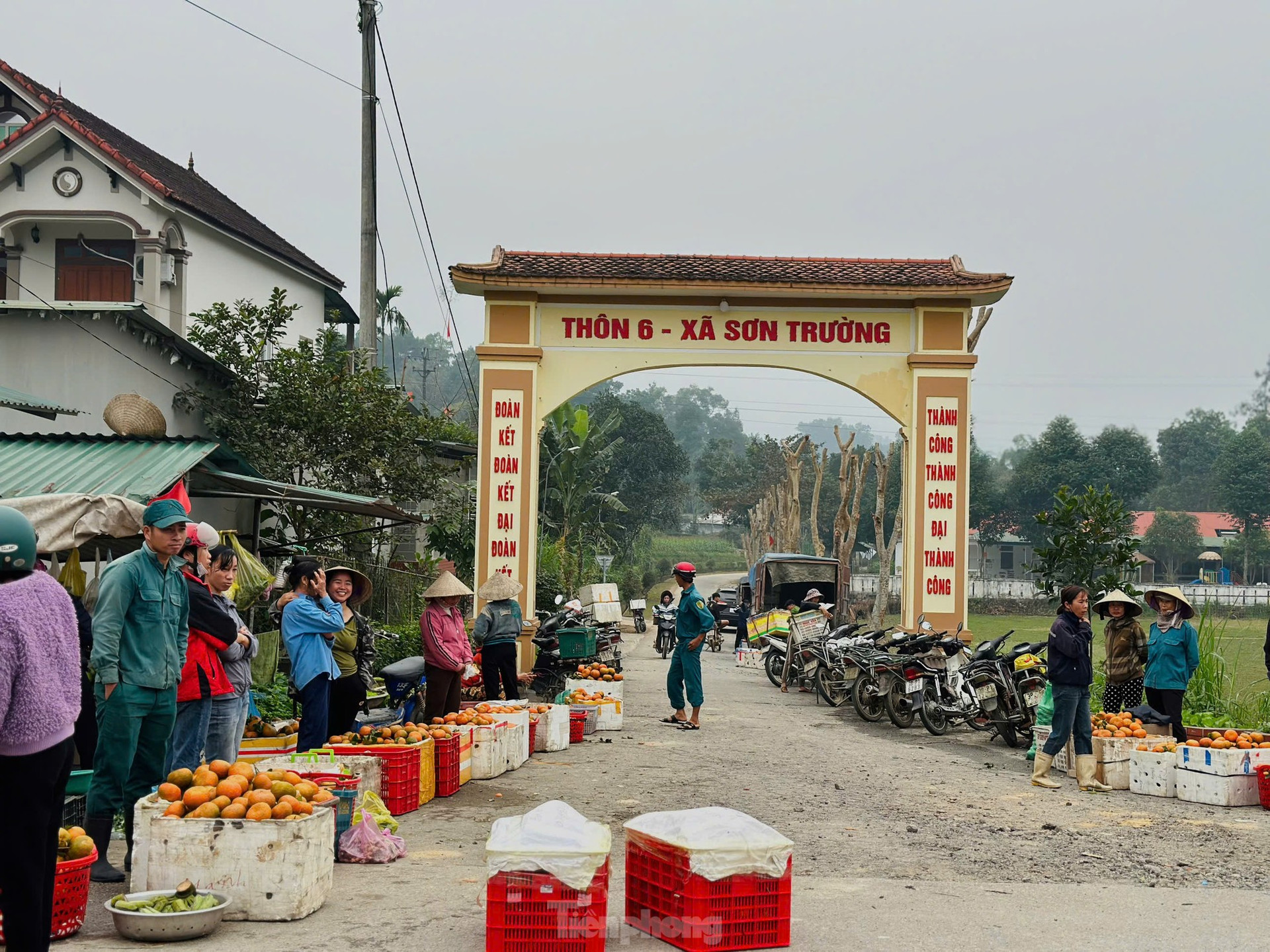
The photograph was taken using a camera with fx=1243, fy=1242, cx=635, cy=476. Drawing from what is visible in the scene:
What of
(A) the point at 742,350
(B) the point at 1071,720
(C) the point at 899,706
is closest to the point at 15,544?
(B) the point at 1071,720

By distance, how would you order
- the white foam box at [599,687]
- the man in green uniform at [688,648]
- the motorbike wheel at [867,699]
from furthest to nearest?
A: the motorbike wheel at [867,699] → the white foam box at [599,687] → the man in green uniform at [688,648]

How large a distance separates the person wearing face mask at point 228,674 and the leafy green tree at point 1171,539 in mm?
68973

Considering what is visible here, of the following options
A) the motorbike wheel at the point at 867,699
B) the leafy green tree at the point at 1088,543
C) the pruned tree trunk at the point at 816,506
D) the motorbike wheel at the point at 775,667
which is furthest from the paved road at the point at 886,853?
the pruned tree trunk at the point at 816,506

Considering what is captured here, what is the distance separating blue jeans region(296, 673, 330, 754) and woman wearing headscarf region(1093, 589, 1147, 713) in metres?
7.31

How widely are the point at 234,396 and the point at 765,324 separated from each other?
8.23 m

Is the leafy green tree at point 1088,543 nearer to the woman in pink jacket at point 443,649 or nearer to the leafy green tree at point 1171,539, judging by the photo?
the woman in pink jacket at point 443,649

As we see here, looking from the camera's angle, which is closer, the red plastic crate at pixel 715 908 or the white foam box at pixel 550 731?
the red plastic crate at pixel 715 908

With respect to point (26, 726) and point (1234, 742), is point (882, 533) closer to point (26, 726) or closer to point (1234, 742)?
point (1234, 742)

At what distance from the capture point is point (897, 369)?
18672mm

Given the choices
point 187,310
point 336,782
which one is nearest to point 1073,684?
point 336,782

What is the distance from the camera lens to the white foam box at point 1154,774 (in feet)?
34.1

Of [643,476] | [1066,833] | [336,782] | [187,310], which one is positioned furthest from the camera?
[643,476]

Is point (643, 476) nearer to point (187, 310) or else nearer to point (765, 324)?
point (187, 310)

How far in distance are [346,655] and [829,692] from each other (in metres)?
10.3
